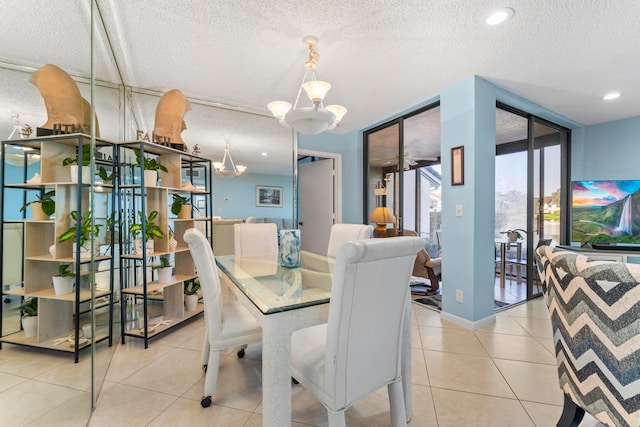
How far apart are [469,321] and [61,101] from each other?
131 inches

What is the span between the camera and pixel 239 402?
1.62m

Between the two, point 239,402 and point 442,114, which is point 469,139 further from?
point 239,402

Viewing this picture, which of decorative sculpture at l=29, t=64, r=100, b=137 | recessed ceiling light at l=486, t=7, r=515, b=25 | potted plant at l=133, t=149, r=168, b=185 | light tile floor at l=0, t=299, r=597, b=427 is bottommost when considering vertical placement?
light tile floor at l=0, t=299, r=597, b=427

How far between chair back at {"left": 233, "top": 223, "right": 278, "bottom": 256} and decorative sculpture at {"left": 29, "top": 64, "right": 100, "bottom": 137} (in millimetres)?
1384

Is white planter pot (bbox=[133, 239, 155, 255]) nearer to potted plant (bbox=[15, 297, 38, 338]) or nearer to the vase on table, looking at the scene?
potted plant (bbox=[15, 297, 38, 338])

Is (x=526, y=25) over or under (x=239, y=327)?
over

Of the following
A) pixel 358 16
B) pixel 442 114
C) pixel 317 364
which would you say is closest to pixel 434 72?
pixel 442 114

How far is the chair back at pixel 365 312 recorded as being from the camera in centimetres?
100

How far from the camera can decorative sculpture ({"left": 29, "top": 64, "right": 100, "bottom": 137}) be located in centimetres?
120

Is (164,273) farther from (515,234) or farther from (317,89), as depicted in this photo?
(515,234)

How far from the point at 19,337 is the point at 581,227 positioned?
517 cm

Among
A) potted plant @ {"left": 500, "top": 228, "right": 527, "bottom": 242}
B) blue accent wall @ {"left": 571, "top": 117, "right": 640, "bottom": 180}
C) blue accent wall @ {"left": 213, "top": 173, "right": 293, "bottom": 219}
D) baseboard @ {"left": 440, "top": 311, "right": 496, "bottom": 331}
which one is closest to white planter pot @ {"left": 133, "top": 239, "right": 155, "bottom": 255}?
blue accent wall @ {"left": 213, "top": 173, "right": 293, "bottom": 219}

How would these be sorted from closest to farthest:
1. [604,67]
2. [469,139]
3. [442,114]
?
1. [604,67]
2. [469,139]
3. [442,114]

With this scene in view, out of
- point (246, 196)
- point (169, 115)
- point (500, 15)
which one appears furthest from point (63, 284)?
point (500, 15)
